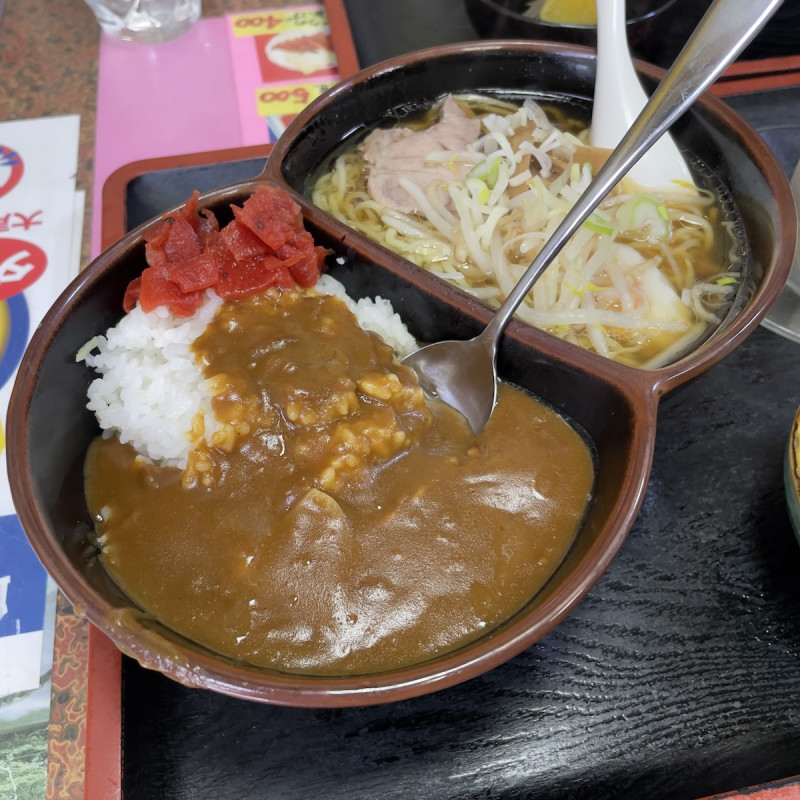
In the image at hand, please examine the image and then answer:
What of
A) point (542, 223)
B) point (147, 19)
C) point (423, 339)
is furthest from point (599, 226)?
point (147, 19)

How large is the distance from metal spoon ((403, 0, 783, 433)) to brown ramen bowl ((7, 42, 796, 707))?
0.07 m

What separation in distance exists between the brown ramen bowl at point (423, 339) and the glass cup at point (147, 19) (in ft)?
4.66

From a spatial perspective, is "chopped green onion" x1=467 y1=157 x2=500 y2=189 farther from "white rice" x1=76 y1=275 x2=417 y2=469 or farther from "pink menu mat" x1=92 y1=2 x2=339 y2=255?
"pink menu mat" x1=92 y1=2 x2=339 y2=255

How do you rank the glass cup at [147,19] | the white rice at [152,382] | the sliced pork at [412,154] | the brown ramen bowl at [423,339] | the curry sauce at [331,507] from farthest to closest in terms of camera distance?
the glass cup at [147,19], the sliced pork at [412,154], the white rice at [152,382], the curry sauce at [331,507], the brown ramen bowl at [423,339]

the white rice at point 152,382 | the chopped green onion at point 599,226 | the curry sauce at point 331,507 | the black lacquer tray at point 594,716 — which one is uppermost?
the chopped green onion at point 599,226

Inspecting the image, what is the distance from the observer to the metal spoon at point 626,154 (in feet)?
5.45

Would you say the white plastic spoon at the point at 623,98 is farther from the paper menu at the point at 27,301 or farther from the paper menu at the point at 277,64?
the paper menu at the point at 27,301

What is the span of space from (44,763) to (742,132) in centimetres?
239

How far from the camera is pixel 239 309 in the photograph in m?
1.71

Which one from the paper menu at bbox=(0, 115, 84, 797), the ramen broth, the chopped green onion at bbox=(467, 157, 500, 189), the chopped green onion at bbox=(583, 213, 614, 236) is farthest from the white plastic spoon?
the paper menu at bbox=(0, 115, 84, 797)

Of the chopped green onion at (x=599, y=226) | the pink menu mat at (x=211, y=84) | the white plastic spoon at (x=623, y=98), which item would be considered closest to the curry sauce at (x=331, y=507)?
the chopped green onion at (x=599, y=226)

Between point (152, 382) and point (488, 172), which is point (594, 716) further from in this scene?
point (488, 172)

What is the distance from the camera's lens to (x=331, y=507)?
1.45 metres

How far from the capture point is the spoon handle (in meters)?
1.66
